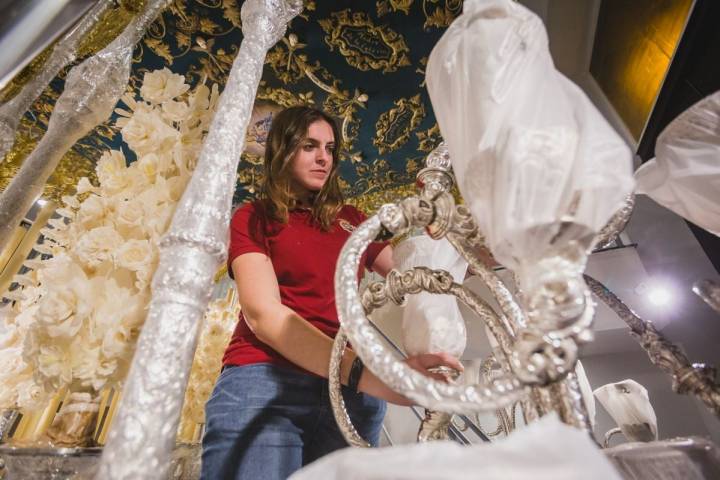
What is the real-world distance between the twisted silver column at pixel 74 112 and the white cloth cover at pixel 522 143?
1169 mm

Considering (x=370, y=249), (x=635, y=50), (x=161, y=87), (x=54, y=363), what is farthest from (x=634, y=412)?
(x=635, y=50)

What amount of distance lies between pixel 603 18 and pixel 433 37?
0.92 meters

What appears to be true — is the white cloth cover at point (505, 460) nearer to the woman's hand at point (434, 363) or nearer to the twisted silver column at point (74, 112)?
the woman's hand at point (434, 363)

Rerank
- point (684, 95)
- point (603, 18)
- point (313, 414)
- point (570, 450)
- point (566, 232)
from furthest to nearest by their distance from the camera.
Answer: point (603, 18), point (684, 95), point (313, 414), point (566, 232), point (570, 450)

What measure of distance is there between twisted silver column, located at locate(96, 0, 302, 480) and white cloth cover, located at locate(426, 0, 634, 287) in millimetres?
333

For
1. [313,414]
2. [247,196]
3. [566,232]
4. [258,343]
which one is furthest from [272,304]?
[247,196]

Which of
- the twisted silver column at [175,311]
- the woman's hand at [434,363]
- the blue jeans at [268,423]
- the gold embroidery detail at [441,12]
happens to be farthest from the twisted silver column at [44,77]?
the woman's hand at [434,363]

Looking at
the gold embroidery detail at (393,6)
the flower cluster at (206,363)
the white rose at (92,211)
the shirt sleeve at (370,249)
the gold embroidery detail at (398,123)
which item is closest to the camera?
the white rose at (92,211)

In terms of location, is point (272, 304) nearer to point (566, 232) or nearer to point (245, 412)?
point (245, 412)

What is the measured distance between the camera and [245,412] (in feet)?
2.00

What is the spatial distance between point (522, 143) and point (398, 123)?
5.53ft

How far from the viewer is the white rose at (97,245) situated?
625mm

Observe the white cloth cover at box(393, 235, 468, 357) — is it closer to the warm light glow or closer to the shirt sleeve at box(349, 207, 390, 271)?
the shirt sleeve at box(349, 207, 390, 271)

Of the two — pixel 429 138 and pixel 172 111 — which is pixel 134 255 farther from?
pixel 429 138
